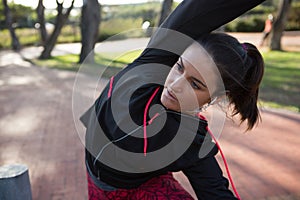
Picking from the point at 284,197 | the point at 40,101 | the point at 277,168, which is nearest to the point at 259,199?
the point at 284,197

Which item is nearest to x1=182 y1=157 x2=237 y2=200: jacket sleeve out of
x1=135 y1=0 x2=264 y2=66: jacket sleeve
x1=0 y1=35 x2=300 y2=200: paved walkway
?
x1=135 y1=0 x2=264 y2=66: jacket sleeve

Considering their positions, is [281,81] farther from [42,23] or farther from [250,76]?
[42,23]

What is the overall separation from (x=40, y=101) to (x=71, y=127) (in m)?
2.16

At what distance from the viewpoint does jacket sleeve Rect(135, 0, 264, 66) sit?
116 cm

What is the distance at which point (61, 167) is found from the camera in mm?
4020

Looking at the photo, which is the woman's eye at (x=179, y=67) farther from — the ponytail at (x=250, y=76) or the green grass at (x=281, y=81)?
the green grass at (x=281, y=81)

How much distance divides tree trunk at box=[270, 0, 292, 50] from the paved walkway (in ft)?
28.2

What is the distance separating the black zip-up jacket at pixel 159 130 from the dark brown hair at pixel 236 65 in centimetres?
9

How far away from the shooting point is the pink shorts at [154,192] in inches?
52.3

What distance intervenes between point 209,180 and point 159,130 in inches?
9.2

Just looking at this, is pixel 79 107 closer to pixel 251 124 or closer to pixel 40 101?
pixel 251 124

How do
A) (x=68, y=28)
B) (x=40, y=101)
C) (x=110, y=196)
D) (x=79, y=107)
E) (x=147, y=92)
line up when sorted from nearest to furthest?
(x=147, y=92) < (x=110, y=196) < (x=79, y=107) < (x=40, y=101) < (x=68, y=28)

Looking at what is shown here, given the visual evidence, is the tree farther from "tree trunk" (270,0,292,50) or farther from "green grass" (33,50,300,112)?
"tree trunk" (270,0,292,50)

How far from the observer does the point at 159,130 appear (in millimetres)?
1160
